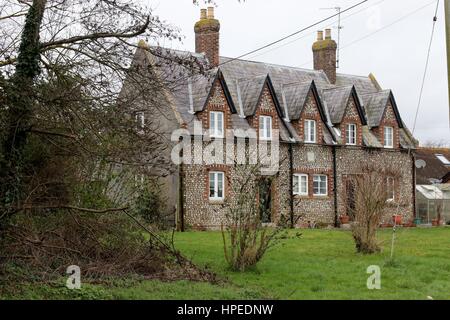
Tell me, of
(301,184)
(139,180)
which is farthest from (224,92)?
(139,180)

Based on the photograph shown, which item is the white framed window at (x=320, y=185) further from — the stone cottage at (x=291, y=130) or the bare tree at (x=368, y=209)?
the bare tree at (x=368, y=209)

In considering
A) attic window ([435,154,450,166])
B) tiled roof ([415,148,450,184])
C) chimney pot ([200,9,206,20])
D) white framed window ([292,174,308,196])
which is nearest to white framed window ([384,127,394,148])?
white framed window ([292,174,308,196])

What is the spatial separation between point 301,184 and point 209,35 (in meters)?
9.06

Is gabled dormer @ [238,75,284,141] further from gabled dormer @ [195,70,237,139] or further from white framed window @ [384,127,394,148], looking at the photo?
white framed window @ [384,127,394,148]

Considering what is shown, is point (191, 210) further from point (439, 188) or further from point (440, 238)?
point (439, 188)

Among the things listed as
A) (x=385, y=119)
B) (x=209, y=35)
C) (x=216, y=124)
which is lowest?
(x=216, y=124)

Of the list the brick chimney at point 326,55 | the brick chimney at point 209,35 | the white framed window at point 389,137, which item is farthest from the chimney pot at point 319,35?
the brick chimney at point 209,35

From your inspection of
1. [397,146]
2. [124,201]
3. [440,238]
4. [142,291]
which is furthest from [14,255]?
[397,146]

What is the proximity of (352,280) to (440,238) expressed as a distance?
41.5 feet

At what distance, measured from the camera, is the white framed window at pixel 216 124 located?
96.8 ft

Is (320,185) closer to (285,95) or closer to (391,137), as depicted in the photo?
(285,95)

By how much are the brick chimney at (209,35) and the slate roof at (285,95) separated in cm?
88

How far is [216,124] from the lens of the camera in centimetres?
2970

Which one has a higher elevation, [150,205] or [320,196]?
[320,196]
